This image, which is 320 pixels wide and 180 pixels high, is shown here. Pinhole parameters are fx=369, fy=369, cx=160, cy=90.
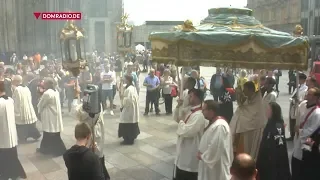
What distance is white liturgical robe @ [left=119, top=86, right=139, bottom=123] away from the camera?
859 centimetres

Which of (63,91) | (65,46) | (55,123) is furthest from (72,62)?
(63,91)

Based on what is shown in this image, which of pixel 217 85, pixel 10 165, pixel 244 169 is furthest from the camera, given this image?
pixel 217 85

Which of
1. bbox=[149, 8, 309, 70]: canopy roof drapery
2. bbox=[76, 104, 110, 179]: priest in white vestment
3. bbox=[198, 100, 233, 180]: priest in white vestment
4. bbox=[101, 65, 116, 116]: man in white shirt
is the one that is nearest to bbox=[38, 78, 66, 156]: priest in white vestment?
bbox=[76, 104, 110, 179]: priest in white vestment

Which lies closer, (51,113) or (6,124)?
(6,124)

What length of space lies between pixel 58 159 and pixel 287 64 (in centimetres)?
491

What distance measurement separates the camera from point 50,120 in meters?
7.93

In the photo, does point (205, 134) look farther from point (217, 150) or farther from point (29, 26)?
point (29, 26)

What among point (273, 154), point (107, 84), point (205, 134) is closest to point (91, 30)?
point (107, 84)

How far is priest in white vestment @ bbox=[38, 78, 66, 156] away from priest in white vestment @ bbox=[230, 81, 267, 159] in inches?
153

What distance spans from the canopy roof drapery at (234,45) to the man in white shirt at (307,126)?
1.59 feet

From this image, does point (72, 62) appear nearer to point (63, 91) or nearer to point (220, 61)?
point (220, 61)

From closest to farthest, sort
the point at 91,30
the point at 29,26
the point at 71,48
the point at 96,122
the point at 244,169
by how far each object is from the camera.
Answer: the point at 244,169
the point at 96,122
the point at 71,48
the point at 29,26
the point at 91,30

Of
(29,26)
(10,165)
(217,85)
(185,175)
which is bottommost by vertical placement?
(10,165)

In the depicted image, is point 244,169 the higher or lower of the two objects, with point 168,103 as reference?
Result: higher
